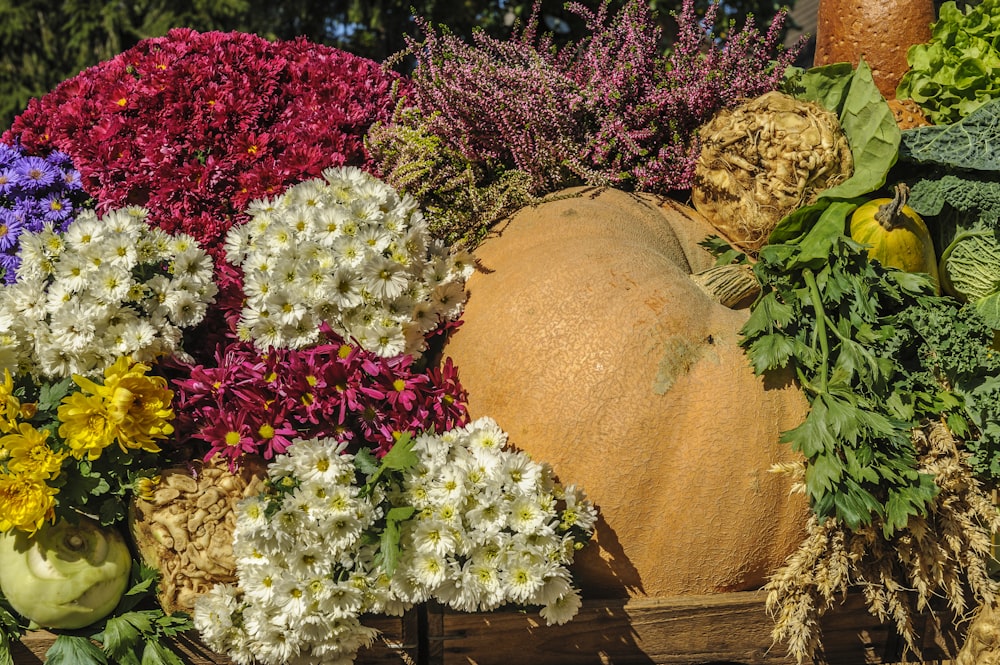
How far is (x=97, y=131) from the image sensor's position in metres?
2.75

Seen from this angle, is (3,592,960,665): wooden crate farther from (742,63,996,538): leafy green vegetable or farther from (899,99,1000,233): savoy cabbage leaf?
(899,99,1000,233): savoy cabbage leaf

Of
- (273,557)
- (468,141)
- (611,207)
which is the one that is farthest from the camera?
(468,141)

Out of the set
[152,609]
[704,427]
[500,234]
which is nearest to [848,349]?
[704,427]

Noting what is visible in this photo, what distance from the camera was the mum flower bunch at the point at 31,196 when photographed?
2.54 meters

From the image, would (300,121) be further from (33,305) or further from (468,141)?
(33,305)

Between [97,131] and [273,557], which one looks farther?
[97,131]

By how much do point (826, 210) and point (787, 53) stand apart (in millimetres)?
758

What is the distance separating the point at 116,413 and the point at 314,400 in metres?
0.46

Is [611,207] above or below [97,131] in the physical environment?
above

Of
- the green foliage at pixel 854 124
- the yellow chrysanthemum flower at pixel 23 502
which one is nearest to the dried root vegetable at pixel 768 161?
the green foliage at pixel 854 124

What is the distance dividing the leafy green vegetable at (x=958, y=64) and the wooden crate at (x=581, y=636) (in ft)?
5.07

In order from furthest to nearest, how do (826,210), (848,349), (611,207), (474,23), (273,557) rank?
(474,23), (611,207), (826,210), (848,349), (273,557)

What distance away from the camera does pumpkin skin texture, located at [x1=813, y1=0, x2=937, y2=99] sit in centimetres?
269

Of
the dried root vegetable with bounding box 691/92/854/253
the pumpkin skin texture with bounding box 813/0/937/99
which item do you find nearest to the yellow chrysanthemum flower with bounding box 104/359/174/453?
the dried root vegetable with bounding box 691/92/854/253
